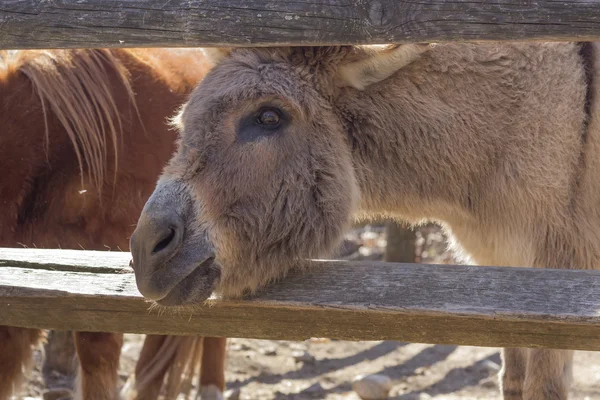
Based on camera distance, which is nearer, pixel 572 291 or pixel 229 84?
pixel 572 291

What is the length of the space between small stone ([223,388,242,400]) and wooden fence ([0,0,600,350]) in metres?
2.47

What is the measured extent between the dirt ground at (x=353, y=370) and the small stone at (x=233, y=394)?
26mm

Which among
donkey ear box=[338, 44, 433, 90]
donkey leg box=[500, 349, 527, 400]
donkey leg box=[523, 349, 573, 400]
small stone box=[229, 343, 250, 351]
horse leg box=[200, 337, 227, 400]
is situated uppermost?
donkey ear box=[338, 44, 433, 90]

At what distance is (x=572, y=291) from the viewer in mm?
2156

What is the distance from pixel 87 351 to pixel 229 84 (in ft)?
5.82

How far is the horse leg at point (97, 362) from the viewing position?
3.62 metres

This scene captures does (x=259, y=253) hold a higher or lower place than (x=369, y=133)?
lower

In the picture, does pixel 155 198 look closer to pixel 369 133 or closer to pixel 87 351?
pixel 369 133

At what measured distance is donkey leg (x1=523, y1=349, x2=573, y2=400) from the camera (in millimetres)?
2811

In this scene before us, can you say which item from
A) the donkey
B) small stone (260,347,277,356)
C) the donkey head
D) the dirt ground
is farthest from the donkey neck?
small stone (260,347,277,356)

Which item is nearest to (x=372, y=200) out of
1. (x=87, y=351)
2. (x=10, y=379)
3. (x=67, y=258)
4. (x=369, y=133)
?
(x=369, y=133)

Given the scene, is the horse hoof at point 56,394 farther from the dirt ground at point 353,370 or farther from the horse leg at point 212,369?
the horse leg at point 212,369

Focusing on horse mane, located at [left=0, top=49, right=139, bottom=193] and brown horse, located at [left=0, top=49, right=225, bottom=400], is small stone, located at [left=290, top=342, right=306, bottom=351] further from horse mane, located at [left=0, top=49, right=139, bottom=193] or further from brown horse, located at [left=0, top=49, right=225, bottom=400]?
horse mane, located at [left=0, top=49, right=139, bottom=193]

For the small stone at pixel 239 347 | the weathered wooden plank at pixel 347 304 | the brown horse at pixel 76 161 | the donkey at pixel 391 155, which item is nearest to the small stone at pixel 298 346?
the small stone at pixel 239 347
